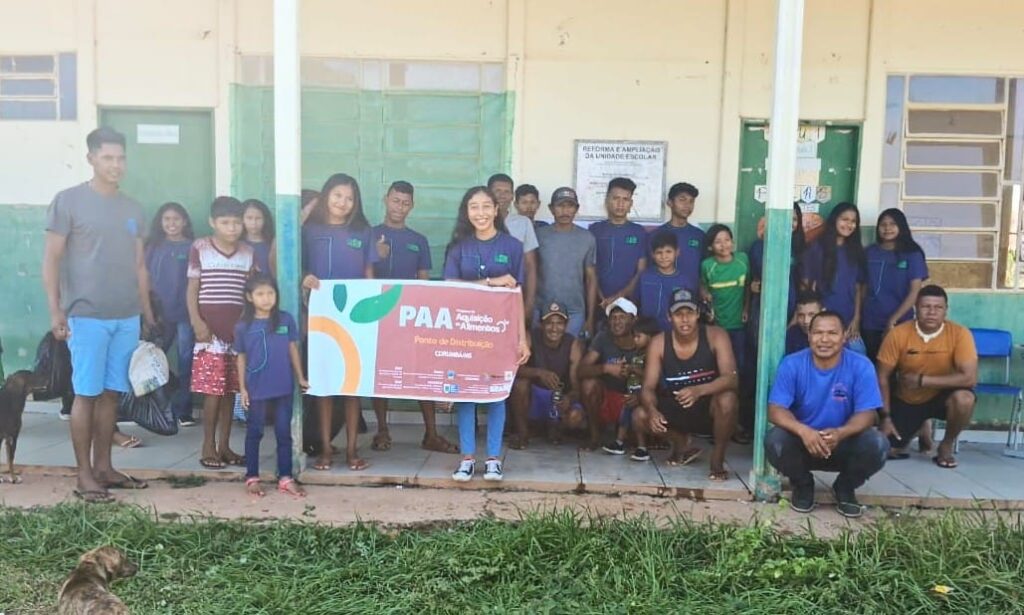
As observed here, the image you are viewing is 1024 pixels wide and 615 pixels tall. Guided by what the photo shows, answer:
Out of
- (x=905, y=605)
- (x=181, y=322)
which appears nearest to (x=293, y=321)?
(x=181, y=322)

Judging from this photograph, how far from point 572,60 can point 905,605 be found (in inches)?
170

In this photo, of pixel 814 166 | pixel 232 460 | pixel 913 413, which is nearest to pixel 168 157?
pixel 232 460

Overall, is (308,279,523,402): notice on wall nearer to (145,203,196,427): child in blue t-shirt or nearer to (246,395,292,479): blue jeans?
(246,395,292,479): blue jeans

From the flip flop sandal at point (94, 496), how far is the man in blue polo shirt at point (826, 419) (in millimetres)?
3685

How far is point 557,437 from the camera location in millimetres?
5508

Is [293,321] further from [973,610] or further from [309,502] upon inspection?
[973,610]

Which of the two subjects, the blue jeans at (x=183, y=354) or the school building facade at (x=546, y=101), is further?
the school building facade at (x=546, y=101)

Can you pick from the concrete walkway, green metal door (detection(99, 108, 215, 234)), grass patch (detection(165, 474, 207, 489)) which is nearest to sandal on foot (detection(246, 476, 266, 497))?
the concrete walkway

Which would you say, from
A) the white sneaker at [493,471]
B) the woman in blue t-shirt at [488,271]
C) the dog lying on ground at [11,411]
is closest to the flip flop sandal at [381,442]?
the woman in blue t-shirt at [488,271]

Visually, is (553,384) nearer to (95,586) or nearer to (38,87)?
(95,586)

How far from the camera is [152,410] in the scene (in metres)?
5.08

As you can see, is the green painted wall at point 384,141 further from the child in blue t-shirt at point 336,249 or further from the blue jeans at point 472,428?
the blue jeans at point 472,428

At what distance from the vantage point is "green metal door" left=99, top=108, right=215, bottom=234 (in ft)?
20.1

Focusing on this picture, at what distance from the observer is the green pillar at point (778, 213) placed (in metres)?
4.28
